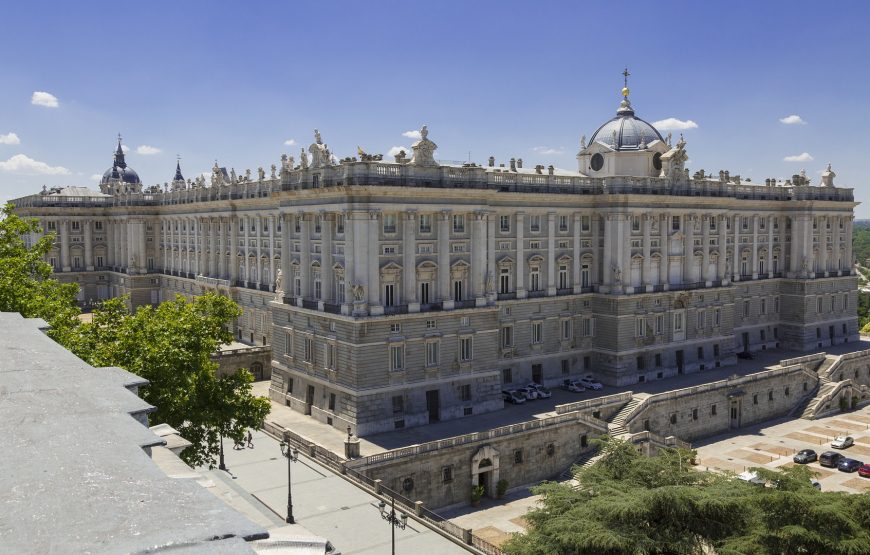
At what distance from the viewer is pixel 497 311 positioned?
2299 inches

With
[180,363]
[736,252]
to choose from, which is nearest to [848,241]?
[736,252]

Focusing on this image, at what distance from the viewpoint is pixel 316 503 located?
40.7 meters

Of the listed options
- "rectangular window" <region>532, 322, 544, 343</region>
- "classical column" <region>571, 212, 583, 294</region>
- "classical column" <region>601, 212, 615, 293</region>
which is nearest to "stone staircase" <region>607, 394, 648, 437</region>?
"rectangular window" <region>532, 322, 544, 343</region>

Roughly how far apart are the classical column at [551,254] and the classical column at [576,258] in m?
2.55

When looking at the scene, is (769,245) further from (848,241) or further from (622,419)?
(622,419)

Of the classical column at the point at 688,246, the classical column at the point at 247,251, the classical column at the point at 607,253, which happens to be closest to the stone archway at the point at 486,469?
the classical column at the point at 607,253

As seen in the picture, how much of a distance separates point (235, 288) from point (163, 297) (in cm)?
2761

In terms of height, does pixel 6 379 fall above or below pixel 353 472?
above

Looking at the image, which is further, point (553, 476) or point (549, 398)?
point (549, 398)

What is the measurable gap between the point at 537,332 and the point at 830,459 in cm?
2507

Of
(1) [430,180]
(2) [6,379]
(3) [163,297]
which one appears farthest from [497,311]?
(3) [163,297]

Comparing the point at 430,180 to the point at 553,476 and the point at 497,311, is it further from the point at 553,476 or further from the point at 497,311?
the point at 553,476

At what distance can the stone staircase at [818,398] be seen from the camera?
72.1 metres

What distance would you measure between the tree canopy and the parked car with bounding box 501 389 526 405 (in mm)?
27415
